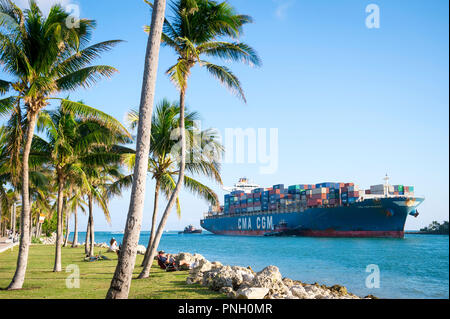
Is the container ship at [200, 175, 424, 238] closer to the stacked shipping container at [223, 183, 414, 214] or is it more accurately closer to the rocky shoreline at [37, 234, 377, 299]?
the stacked shipping container at [223, 183, 414, 214]

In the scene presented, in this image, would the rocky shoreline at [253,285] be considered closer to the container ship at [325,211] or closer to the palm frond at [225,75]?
the palm frond at [225,75]

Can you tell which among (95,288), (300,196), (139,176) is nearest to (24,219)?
(95,288)

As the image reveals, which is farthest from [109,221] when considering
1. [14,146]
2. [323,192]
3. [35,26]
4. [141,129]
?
[323,192]

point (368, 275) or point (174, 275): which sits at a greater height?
point (174, 275)

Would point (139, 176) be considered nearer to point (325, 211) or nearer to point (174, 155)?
point (174, 155)

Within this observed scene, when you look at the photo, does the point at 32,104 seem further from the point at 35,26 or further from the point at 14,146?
the point at 35,26

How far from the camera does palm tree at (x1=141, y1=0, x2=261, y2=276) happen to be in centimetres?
1080

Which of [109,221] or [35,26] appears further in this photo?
[109,221]

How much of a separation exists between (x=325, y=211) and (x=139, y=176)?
54.8 metres

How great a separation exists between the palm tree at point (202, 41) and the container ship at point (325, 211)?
45471 mm

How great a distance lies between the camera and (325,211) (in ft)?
188

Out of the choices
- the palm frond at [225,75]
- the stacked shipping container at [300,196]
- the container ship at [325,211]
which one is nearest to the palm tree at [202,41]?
the palm frond at [225,75]
